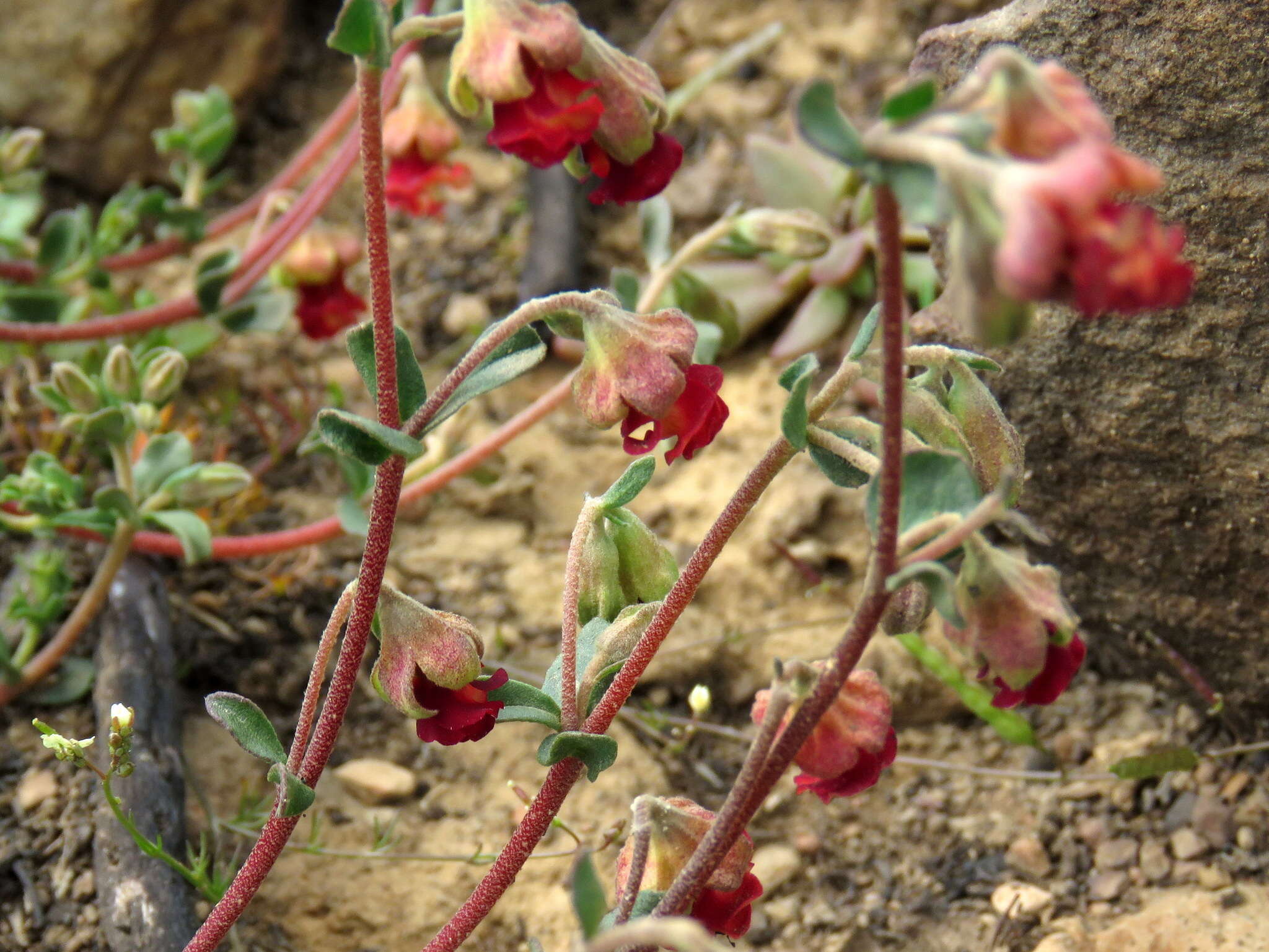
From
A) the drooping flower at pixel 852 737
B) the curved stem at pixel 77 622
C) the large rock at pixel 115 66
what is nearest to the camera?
the drooping flower at pixel 852 737

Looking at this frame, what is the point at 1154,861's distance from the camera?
172cm

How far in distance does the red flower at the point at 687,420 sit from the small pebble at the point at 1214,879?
0.95 m

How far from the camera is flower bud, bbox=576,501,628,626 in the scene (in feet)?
4.45

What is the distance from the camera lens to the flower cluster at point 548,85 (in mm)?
1163

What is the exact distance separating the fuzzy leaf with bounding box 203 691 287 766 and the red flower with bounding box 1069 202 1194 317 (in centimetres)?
87

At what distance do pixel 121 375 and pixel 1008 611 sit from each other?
4.66ft

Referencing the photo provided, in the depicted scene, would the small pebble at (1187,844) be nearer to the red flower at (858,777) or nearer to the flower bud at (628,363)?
the red flower at (858,777)

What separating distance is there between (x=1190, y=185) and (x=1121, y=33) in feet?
0.70

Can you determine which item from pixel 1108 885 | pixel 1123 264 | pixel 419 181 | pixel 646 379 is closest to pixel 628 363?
pixel 646 379

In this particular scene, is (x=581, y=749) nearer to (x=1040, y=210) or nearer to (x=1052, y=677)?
(x=1052, y=677)

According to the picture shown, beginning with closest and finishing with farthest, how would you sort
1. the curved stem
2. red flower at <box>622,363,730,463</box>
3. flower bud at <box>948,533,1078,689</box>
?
flower bud at <box>948,533,1078,689</box>, red flower at <box>622,363,730,463</box>, the curved stem

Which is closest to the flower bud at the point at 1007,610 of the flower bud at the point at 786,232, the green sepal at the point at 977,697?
the green sepal at the point at 977,697

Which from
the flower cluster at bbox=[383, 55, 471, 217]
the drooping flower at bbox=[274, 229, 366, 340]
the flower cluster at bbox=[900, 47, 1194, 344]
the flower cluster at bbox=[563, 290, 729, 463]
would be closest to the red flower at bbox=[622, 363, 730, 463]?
the flower cluster at bbox=[563, 290, 729, 463]

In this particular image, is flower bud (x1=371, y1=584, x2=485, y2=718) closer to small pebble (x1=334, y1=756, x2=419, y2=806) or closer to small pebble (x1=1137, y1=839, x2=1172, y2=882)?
small pebble (x1=334, y1=756, x2=419, y2=806)
